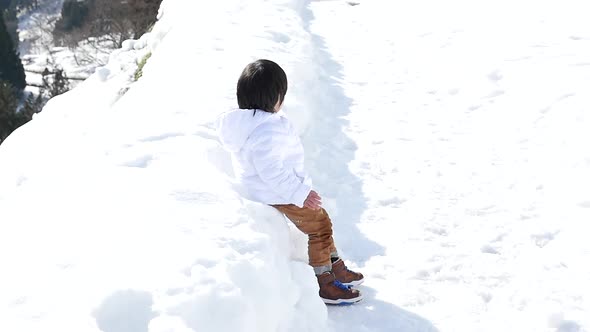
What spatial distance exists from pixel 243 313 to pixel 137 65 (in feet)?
22.3

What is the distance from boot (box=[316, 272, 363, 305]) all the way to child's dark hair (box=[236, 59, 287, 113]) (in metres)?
1.03

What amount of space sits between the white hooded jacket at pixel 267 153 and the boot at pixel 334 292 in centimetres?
48

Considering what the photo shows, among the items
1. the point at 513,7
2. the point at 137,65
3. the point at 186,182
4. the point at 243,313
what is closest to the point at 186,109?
the point at 186,182

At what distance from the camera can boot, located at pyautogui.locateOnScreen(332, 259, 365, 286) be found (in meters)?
3.21

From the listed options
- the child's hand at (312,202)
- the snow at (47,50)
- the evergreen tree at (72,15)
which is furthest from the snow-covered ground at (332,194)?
the evergreen tree at (72,15)

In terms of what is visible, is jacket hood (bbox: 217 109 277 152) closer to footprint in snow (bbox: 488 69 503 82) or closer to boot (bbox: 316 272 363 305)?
boot (bbox: 316 272 363 305)

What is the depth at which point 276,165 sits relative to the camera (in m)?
2.98

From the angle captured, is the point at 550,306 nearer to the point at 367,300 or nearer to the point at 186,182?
the point at 367,300

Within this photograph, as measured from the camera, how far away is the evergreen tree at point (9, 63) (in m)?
40.0

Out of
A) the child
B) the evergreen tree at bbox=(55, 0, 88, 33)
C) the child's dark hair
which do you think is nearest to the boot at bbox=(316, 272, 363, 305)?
the child

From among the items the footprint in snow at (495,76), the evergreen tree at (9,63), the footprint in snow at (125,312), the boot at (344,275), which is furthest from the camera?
the evergreen tree at (9,63)

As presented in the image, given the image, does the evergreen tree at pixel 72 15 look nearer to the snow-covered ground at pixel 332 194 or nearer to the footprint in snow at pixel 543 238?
the snow-covered ground at pixel 332 194

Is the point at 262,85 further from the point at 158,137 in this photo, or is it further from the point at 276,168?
the point at 158,137

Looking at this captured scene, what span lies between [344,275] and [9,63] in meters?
45.0
